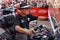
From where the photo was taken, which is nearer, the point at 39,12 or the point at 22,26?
the point at 22,26

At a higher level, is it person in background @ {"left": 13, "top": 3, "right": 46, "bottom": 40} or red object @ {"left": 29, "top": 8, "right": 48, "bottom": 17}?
person in background @ {"left": 13, "top": 3, "right": 46, "bottom": 40}

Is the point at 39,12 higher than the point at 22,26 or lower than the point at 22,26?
lower

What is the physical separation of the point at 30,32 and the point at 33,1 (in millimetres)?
9145

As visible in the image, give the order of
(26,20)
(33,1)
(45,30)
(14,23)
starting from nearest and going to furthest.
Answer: (45,30), (14,23), (26,20), (33,1)

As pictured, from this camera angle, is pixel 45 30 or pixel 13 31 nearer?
pixel 45 30

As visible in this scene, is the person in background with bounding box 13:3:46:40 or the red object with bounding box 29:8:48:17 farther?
the red object with bounding box 29:8:48:17

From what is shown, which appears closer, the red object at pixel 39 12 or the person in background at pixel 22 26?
the person in background at pixel 22 26

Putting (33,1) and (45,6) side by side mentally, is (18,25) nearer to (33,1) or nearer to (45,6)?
(45,6)

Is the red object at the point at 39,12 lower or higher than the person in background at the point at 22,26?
lower

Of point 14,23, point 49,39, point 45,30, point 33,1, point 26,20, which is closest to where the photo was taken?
point 49,39

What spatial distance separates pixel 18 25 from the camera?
253 centimetres

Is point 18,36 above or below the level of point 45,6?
above

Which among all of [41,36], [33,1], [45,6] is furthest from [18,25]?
[33,1]

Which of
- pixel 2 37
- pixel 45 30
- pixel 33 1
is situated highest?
pixel 45 30
